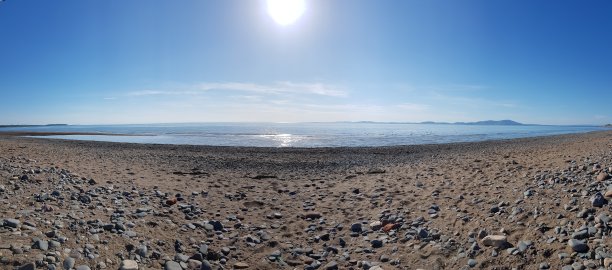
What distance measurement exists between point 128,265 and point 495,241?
6480 mm

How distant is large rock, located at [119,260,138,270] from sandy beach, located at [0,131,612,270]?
0.02 metres

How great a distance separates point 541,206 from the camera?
23.6 feet

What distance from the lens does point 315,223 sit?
29.6 feet

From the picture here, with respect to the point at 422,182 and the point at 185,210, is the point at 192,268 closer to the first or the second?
the point at 185,210

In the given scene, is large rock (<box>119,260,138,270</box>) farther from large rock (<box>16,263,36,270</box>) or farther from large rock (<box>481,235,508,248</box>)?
large rock (<box>481,235,508,248</box>)

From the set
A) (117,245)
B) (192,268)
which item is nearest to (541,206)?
(192,268)

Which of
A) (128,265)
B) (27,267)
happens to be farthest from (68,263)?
(128,265)

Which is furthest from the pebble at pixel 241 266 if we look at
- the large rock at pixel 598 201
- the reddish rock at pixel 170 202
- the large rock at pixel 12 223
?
the large rock at pixel 598 201

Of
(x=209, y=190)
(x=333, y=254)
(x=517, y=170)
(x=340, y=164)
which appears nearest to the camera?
(x=333, y=254)

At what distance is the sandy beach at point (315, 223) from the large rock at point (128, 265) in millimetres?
16

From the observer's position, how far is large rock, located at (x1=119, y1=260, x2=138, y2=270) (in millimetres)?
5343

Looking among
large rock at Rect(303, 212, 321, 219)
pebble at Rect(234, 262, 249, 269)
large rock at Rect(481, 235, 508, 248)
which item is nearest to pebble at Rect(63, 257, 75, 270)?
pebble at Rect(234, 262, 249, 269)

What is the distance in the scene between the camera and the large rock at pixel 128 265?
5.34 metres

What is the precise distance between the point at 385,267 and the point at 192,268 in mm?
3616
